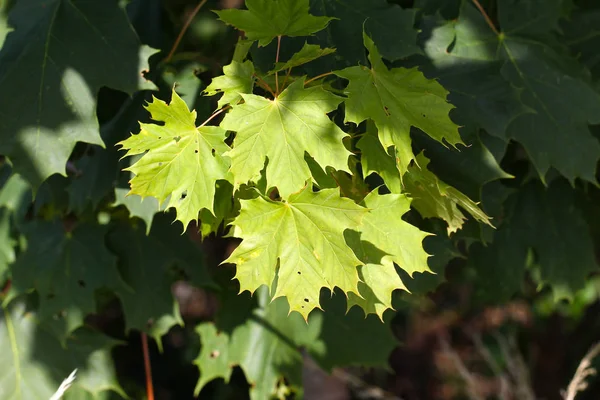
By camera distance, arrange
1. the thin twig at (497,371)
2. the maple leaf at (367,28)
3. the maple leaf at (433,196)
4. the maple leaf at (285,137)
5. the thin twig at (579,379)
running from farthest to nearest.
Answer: the thin twig at (497,371)
the thin twig at (579,379)
the maple leaf at (367,28)
the maple leaf at (433,196)
the maple leaf at (285,137)

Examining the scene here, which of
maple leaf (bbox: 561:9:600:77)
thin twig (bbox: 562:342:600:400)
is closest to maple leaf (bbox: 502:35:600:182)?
maple leaf (bbox: 561:9:600:77)

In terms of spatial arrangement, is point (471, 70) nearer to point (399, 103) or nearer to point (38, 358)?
point (399, 103)

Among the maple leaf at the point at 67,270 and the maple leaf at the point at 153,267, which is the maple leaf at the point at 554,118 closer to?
the maple leaf at the point at 153,267

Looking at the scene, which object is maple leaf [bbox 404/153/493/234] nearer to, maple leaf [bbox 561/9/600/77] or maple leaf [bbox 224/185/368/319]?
maple leaf [bbox 224/185/368/319]

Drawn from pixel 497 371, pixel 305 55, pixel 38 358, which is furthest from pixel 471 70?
pixel 497 371

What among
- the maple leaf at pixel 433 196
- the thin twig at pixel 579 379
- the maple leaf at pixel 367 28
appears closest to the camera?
the maple leaf at pixel 433 196

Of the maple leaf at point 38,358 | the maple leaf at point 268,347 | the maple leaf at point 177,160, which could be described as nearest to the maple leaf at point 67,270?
the maple leaf at point 38,358
